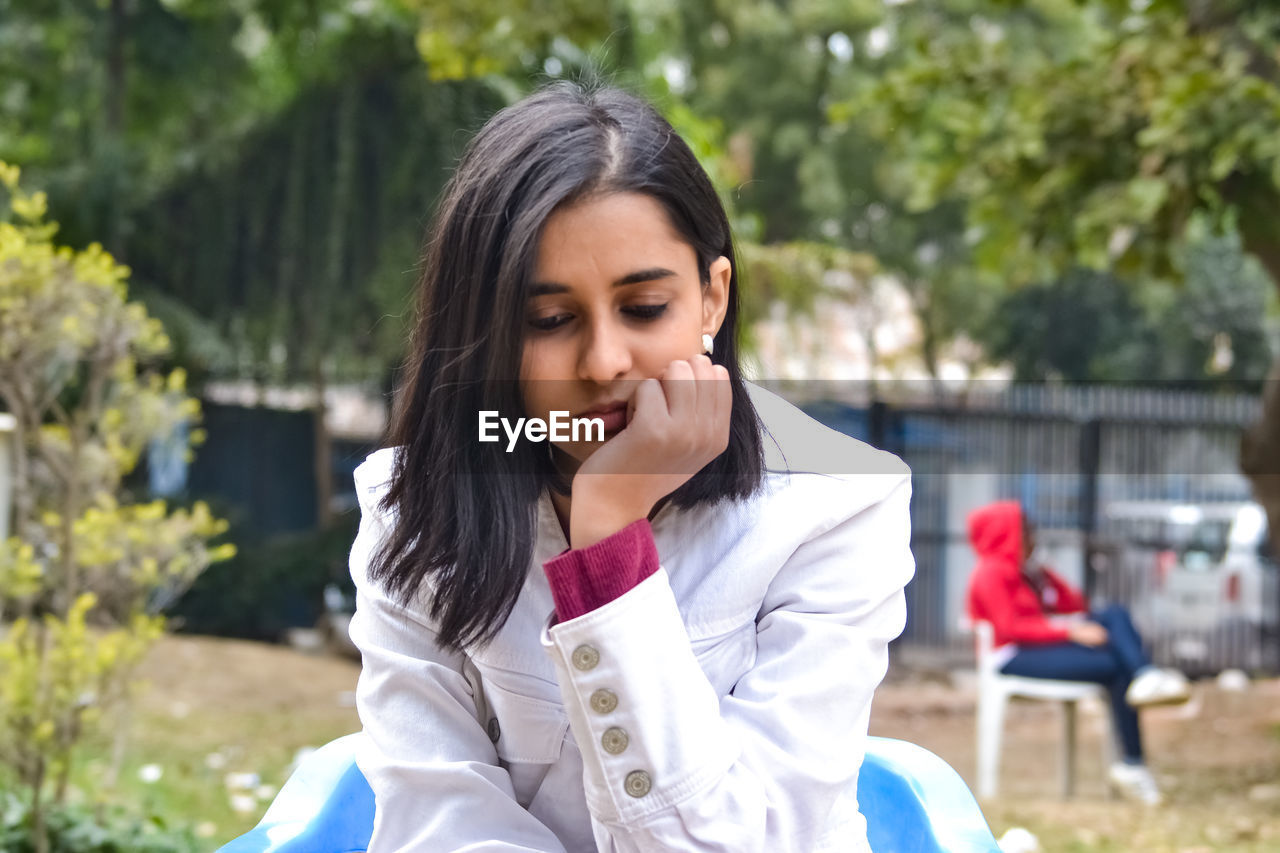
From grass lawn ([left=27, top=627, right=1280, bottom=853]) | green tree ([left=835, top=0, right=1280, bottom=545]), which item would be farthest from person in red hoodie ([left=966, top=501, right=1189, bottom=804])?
green tree ([left=835, top=0, right=1280, bottom=545])

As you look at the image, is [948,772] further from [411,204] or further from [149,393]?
[411,204]

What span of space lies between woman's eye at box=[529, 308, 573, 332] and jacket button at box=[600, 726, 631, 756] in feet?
1.17

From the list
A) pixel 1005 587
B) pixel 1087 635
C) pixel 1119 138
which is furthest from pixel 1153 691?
pixel 1119 138

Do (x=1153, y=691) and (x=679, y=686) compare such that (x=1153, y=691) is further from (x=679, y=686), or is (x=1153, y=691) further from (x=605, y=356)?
(x=605, y=356)

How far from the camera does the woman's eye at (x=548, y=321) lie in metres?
1.15

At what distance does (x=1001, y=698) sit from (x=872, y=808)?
3.38m

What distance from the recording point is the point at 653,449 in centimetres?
109

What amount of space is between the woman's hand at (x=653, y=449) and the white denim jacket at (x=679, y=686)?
0.07 meters

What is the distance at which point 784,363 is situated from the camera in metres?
13.0

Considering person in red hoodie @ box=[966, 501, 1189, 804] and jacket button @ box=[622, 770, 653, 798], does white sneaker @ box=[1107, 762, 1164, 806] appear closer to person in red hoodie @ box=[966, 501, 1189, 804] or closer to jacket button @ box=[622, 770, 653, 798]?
person in red hoodie @ box=[966, 501, 1189, 804]

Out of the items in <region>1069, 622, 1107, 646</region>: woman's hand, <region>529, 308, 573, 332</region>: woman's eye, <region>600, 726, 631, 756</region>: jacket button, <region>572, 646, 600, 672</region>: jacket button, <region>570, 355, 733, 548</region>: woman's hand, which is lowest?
<region>1069, 622, 1107, 646</region>: woman's hand

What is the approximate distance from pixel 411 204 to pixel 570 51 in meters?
1.91

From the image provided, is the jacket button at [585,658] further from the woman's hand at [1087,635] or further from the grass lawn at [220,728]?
the woman's hand at [1087,635]

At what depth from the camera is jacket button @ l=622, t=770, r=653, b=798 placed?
43.4 inches
